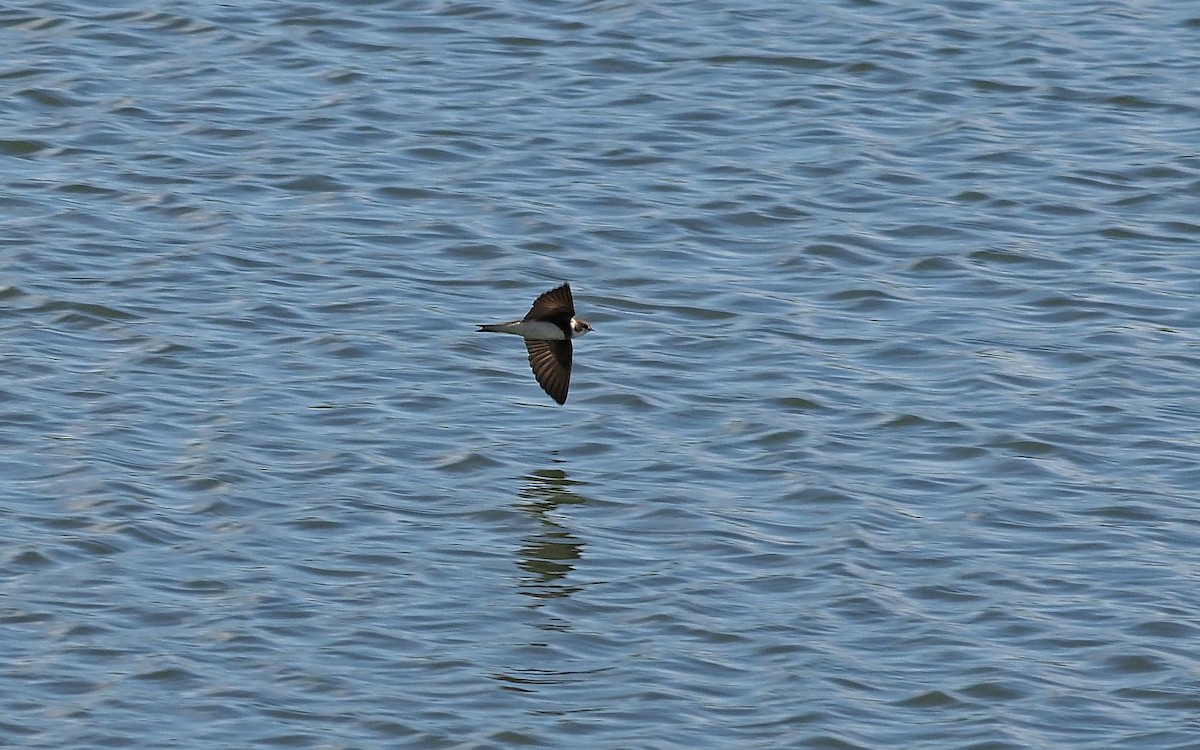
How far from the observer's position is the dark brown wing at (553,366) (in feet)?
39.4

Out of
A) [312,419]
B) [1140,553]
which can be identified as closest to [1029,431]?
[1140,553]

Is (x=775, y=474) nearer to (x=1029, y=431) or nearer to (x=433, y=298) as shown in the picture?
(x=1029, y=431)

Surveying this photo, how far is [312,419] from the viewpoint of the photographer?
12.2 metres

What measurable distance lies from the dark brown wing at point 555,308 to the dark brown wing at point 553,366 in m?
0.23

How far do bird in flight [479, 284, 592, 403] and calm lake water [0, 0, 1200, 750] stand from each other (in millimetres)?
413

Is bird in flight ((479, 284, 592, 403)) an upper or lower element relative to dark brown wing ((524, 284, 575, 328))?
lower

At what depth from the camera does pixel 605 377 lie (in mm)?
13070

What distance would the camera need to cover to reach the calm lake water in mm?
9586

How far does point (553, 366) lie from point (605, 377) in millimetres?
1036

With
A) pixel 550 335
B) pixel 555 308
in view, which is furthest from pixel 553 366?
pixel 555 308

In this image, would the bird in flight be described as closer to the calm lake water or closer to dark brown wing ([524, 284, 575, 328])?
dark brown wing ([524, 284, 575, 328])

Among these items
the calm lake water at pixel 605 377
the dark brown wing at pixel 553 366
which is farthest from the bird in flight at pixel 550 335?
the calm lake water at pixel 605 377

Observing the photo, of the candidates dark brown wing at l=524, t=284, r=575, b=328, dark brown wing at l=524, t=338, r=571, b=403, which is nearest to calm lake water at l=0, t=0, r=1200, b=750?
dark brown wing at l=524, t=338, r=571, b=403

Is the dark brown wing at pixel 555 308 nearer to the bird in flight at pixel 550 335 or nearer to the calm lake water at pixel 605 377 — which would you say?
the bird in flight at pixel 550 335
